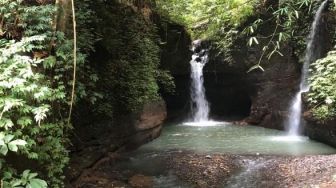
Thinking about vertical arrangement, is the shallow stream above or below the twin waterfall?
below

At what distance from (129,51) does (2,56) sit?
569 centimetres

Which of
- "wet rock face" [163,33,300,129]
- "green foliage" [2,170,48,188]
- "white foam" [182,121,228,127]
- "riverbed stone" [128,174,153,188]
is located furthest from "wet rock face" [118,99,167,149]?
"green foliage" [2,170,48,188]

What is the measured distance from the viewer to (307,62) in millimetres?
14367

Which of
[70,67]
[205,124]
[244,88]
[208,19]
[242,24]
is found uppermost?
[208,19]

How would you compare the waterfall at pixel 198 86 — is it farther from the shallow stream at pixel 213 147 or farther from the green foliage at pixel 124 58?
the green foliage at pixel 124 58

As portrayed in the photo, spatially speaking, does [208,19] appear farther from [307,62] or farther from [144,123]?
[144,123]

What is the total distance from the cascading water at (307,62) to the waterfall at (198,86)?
13.8ft

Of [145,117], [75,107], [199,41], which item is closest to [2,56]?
[75,107]

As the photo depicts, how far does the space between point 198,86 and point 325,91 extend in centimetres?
748

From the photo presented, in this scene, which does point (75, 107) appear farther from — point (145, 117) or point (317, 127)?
point (317, 127)

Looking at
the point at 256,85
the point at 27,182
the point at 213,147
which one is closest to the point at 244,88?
the point at 256,85

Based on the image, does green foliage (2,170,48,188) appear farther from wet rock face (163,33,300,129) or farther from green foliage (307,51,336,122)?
wet rock face (163,33,300,129)

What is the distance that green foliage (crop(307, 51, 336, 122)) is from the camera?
10.9 meters

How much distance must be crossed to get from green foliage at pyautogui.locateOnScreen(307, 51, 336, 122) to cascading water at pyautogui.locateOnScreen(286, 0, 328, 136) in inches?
83.7
